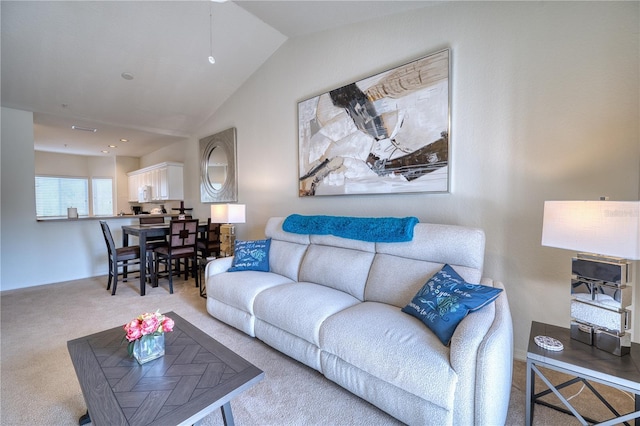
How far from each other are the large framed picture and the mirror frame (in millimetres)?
1627

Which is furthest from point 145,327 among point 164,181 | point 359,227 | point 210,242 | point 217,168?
point 164,181

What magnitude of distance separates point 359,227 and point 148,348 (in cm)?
172

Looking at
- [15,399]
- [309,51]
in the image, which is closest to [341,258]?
[15,399]

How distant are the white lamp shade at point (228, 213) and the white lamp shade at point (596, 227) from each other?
3.28 meters

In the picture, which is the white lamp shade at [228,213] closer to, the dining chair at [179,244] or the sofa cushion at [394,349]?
the dining chair at [179,244]

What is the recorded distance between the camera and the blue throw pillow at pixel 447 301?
4.80ft

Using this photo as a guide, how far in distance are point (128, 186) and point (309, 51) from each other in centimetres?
715

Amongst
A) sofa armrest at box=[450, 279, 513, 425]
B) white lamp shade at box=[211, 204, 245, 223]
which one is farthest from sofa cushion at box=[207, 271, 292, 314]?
sofa armrest at box=[450, 279, 513, 425]

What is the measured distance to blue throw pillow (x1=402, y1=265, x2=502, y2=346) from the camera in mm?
1462

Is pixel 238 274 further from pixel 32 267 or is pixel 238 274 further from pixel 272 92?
pixel 32 267

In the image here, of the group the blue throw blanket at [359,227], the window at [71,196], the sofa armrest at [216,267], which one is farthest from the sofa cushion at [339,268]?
the window at [71,196]

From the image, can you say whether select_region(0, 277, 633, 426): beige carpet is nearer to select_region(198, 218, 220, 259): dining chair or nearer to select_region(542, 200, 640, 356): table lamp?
select_region(542, 200, 640, 356): table lamp

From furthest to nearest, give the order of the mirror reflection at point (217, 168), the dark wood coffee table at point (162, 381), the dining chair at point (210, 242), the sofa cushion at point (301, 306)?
the mirror reflection at point (217, 168) → the dining chair at point (210, 242) → the sofa cushion at point (301, 306) → the dark wood coffee table at point (162, 381)

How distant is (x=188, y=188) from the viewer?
5824 mm
